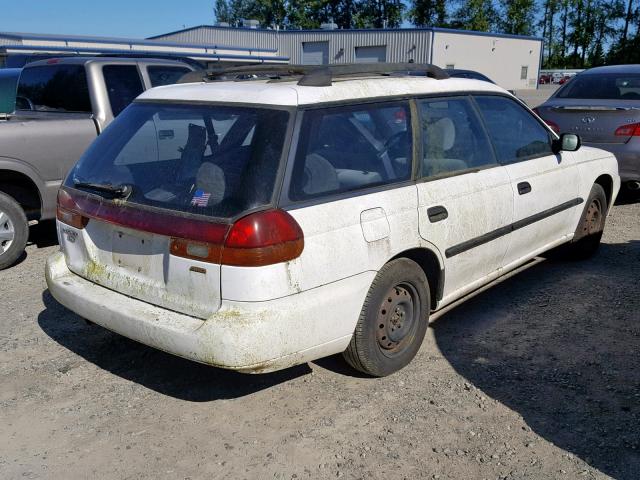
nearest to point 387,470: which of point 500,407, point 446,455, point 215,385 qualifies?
point 446,455

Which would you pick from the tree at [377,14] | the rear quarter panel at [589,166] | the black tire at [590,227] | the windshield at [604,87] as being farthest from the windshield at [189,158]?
the tree at [377,14]

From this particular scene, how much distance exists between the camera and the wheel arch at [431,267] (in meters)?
3.83

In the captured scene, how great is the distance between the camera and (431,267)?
402 centimetres

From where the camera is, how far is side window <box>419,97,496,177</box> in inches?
157

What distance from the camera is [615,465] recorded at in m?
3.02

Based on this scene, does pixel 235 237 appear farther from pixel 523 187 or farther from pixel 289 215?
pixel 523 187

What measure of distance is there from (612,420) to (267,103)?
2402 millimetres

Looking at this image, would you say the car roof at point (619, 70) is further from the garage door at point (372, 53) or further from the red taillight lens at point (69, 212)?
the garage door at point (372, 53)

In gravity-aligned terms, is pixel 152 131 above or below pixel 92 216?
above

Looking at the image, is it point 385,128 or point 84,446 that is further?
point 385,128

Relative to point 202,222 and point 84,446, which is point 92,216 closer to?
point 202,222

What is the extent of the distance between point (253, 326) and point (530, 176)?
2588 millimetres

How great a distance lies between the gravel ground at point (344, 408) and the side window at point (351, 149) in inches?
47.0

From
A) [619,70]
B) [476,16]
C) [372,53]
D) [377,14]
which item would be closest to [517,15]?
[476,16]
